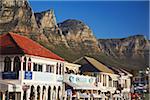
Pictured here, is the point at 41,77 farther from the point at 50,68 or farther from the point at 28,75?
the point at 50,68

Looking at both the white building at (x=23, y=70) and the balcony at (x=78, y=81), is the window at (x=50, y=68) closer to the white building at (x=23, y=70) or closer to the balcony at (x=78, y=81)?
the white building at (x=23, y=70)

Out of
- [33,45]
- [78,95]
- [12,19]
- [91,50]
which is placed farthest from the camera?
[91,50]

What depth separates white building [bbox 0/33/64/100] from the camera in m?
35.5

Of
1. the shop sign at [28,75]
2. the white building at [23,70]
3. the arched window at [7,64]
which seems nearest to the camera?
the white building at [23,70]

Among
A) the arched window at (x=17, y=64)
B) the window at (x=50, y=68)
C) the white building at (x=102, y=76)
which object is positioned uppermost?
the arched window at (x=17, y=64)

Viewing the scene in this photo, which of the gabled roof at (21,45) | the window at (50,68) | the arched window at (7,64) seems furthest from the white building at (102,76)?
the arched window at (7,64)

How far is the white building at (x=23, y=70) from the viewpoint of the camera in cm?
3547

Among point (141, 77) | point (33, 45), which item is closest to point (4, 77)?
point (33, 45)

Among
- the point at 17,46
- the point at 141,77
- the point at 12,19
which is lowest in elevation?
the point at 141,77

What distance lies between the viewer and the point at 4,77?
1426 inches

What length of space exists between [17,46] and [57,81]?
8073 mm

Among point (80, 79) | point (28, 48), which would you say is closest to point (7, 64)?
point (28, 48)

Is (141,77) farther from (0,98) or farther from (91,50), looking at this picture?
(0,98)

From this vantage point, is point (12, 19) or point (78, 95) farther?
point (12, 19)
